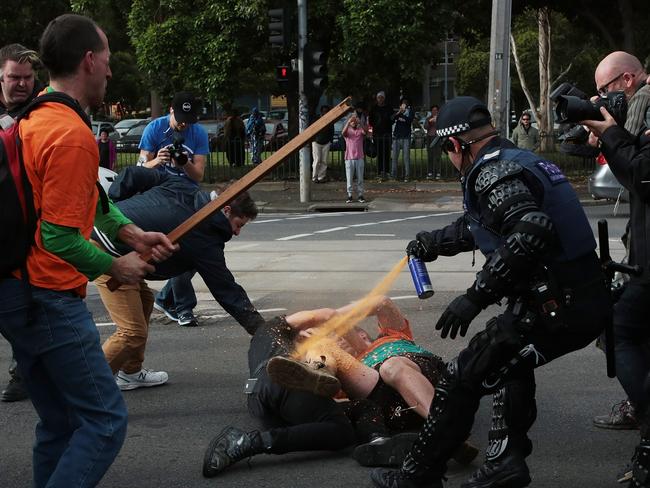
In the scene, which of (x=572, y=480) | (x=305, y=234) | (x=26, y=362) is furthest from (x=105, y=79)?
(x=305, y=234)

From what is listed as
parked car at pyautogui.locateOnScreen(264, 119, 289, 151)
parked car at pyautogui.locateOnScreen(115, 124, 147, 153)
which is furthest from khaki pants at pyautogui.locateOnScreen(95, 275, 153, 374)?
parked car at pyautogui.locateOnScreen(115, 124, 147, 153)

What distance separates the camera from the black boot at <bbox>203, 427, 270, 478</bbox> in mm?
4699

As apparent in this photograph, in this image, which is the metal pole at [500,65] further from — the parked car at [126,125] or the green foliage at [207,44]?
the parked car at [126,125]

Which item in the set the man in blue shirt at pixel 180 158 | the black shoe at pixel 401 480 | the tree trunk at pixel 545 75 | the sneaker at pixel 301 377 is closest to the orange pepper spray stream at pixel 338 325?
the sneaker at pixel 301 377

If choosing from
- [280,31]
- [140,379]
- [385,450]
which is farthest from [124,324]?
[280,31]

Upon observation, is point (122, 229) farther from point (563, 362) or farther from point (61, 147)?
point (563, 362)

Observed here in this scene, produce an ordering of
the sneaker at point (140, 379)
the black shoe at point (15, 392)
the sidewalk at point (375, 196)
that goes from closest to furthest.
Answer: the black shoe at point (15, 392)
the sneaker at point (140, 379)
the sidewalk at point (375, 196)

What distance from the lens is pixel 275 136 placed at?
29.9 m

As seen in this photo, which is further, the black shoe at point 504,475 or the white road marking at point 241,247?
the white road marking at point 241,247

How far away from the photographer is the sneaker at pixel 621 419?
5.29 meters

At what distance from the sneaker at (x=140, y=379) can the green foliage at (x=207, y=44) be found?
15.3 metres

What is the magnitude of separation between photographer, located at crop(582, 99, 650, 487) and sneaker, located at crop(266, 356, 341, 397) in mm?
1391

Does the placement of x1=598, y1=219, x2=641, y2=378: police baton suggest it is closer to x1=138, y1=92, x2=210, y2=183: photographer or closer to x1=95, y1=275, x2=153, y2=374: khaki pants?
x1=95, y1=275, x2=153, y2=374: khaki pants

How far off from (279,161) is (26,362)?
1.23 metres
